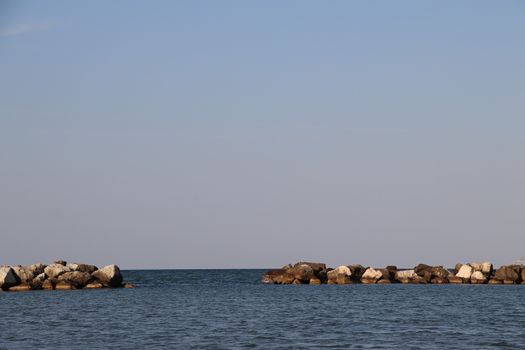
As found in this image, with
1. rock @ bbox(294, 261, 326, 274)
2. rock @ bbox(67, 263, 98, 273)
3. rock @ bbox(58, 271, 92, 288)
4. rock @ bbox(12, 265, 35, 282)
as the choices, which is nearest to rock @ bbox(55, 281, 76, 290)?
rock @ bbox(58, 271, 92, 288)

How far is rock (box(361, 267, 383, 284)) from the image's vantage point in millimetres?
115312

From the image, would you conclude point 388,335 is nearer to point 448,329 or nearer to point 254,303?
point 448,329

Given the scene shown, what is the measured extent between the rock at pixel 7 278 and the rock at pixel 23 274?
153cm

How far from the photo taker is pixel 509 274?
11444 cm

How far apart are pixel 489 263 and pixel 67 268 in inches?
2379

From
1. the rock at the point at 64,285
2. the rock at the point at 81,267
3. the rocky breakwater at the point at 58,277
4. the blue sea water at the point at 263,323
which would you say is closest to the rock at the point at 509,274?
the blue sea water at the point at 263,323

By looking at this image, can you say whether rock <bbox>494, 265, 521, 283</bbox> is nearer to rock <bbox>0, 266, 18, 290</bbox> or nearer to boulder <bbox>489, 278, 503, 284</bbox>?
boulder <bbox>489, 278, 503, 284</bbox>

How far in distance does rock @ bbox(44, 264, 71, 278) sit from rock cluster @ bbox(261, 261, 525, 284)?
33.9m

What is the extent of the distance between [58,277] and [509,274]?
2488 inches

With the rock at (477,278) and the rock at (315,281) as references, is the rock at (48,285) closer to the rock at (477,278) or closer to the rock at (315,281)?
the rock at (315,281)

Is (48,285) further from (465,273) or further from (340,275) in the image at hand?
(465,273)

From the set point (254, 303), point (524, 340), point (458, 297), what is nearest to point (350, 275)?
point (458, 297)

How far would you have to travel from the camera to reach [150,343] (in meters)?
39.7

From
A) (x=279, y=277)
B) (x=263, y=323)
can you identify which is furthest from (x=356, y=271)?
(x=263, y=323)
